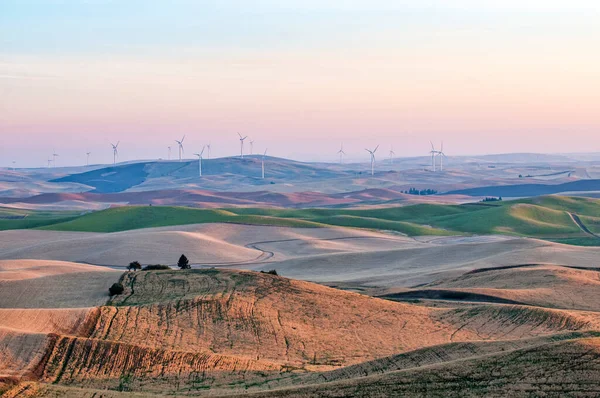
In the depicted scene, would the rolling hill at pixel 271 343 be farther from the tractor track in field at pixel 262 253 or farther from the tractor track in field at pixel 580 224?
the tractor track in field at pixel 580 224

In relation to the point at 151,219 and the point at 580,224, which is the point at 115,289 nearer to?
the point at 151,219

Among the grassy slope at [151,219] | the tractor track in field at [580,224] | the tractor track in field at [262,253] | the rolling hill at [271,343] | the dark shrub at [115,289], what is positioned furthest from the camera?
the grassy slope at [151,219]

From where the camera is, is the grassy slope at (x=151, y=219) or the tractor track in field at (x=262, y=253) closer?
the tractor track in field at (x=262, y=253)

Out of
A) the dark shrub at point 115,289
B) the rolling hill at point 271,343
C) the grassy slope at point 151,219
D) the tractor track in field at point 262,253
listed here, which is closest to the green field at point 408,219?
the grassy slope at point 151,219

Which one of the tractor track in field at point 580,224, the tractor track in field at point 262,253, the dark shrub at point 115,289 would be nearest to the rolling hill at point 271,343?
the dark shrub at point 115,289

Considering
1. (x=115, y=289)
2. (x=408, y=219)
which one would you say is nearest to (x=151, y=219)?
(x=408, y=219)

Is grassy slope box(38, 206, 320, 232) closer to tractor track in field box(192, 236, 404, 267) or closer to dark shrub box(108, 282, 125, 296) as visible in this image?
tractor track in field box(192, 236, 404, 267)

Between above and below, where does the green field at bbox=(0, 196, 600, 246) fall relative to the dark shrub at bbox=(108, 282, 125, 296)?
below

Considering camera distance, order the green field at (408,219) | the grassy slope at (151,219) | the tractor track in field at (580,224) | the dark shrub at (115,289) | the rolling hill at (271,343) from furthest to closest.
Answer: the green field at (408,219)
the grassy slope at (151,219)
the tractor track in field at (580,224)
the dark shrub at (115,289)
the rolling hill at (271,343)

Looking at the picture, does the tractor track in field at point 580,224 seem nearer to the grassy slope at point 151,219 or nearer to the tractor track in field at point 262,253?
the tractor track in field at point 262,253

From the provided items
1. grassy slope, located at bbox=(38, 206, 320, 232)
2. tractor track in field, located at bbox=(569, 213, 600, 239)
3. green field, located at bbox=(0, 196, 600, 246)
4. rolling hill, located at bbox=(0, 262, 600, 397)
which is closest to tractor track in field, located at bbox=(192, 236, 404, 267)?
green field, located at bbox=(0, 196, 600, 246)

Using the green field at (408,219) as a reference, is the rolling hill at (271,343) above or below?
above
